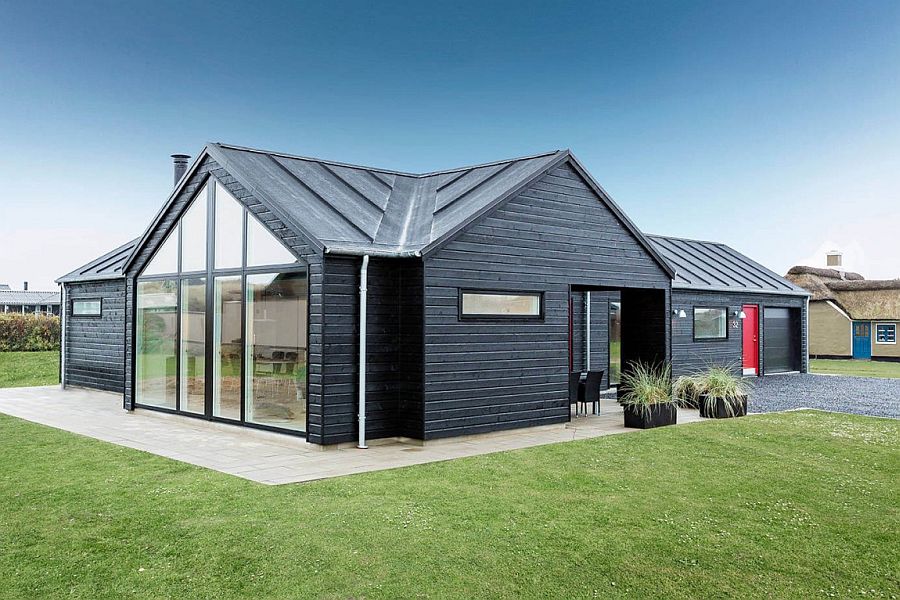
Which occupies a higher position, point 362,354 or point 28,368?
point 362,354

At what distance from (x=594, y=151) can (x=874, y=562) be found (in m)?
20.6

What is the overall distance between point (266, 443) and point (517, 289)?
3.92 metres

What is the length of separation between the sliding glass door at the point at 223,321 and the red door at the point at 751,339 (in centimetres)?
1512

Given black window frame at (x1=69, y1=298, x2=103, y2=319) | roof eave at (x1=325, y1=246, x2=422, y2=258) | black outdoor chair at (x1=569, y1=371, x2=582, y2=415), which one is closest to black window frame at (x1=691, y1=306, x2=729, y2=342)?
black outdoor chair at (x1=569, y1=371, x2=582, y2=415)

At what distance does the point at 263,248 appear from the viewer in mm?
9859

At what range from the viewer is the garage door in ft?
69.6

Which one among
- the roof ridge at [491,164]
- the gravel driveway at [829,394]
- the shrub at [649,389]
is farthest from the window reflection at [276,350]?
the gravel driveway at [829,394]

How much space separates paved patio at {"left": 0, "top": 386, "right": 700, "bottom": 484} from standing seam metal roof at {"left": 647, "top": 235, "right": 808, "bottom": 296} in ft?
21.4

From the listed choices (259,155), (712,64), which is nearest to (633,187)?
(712,64)

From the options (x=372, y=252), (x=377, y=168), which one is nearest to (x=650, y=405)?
(x=372, y=252)

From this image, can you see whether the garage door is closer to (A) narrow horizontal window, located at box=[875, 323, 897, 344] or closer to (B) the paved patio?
(A) narrow horizontal window, located at box=[875, 323, 897, 344]

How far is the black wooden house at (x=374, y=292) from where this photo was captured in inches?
361

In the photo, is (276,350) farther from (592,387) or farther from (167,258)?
(592,387)

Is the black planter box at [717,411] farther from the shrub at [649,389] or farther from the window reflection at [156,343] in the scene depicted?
the window reflection at [156,343]
